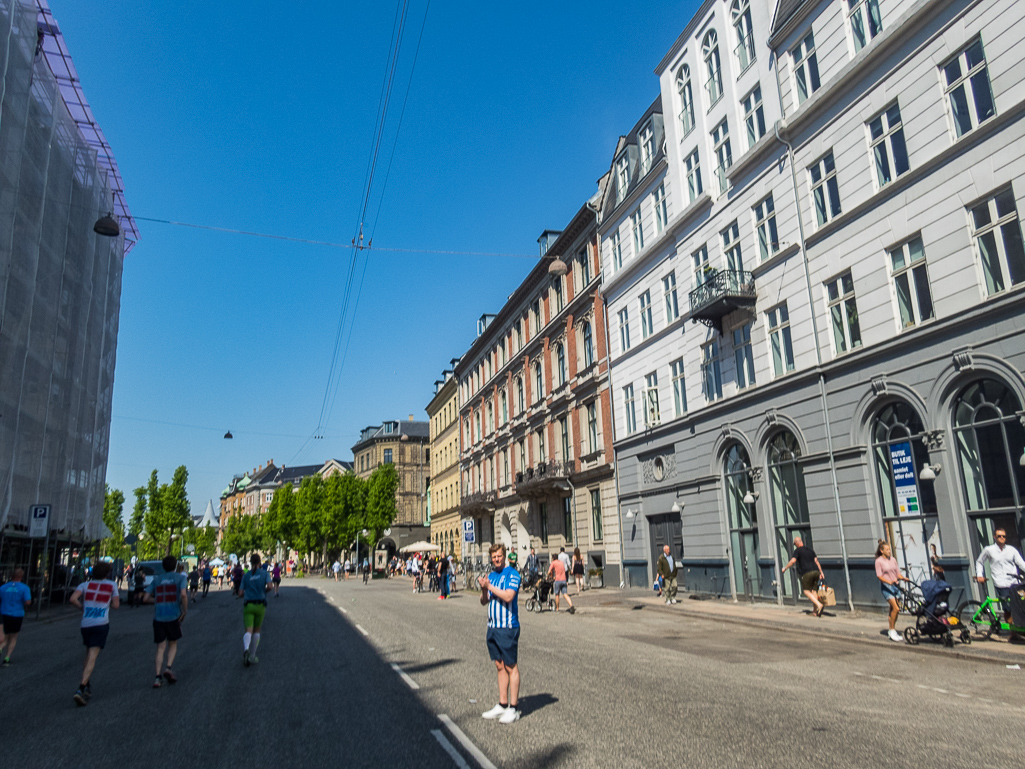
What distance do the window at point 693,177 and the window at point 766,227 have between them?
3.83 m

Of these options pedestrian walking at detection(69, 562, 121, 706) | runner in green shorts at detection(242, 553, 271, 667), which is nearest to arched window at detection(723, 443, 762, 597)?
runner in green shorts at detection(242, 553, 271, 667)

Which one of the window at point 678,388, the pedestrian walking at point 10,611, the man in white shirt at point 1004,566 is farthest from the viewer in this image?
the window at point 678,388

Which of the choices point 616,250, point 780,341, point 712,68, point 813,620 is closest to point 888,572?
point 813,620

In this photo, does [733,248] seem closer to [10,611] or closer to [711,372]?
[711,372]

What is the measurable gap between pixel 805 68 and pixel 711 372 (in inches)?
383

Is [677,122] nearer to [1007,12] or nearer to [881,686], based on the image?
[1007,12]

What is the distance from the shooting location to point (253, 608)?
12.2 m

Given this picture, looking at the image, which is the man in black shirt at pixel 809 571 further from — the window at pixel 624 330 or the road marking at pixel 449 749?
the window at pixel 624 330

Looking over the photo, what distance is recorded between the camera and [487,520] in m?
51.9

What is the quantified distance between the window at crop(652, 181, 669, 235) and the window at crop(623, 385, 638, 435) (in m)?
6.81

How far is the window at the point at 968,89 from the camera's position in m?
15.3

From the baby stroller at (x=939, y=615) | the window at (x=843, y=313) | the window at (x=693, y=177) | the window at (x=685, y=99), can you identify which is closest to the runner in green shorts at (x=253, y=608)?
the baby stroller at (x=939, y=615)

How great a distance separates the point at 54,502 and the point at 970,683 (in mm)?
27923

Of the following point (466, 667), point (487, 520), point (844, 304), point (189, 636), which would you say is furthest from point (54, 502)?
point (487, 520)
